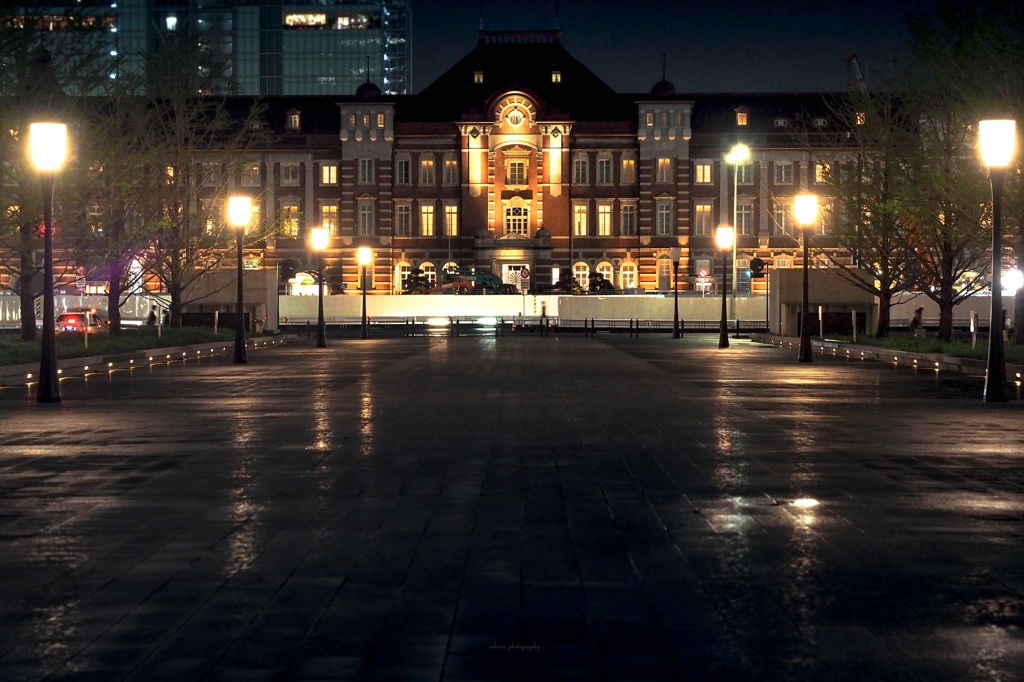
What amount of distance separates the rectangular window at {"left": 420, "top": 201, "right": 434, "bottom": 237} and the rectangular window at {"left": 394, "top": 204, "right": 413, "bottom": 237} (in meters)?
0.82

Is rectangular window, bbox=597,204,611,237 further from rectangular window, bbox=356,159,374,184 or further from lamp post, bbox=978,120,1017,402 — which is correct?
lamp post, bbox=978,120,1017,402

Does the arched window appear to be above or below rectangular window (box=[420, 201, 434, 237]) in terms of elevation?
below

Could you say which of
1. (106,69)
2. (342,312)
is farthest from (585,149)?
(106,69)

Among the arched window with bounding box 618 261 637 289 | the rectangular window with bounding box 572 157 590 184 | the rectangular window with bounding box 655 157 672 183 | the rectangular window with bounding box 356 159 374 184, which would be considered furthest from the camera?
the arched window with bounding box 618 261 637 289

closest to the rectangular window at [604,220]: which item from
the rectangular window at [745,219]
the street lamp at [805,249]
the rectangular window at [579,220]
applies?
the rectangular window at [579,220]

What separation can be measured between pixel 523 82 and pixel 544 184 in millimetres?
7575

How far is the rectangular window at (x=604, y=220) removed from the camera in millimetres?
104500

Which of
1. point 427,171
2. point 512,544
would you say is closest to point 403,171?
point 427,171

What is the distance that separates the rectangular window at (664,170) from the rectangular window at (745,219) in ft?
19.7

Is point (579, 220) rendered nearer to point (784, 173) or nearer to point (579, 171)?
point (579, 171)

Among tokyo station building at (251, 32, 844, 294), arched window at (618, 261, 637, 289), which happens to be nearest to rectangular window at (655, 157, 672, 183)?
tokyo station building at (251, 32, 844, 294)

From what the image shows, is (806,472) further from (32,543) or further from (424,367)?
(424,367)

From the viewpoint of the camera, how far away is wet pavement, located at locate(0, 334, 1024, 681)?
6809 millimetres

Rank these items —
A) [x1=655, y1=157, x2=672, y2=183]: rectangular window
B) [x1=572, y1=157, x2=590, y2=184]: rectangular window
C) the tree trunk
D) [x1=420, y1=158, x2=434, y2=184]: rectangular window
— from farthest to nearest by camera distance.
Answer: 1. [x1=420, y1=158, x2=434, y2=184]: rectangular window
2. [x1=572, y1=157, x2=590, y2=184]: rectangular window
3. [x1=655, y1=157, x2=672, y2=183]: rectangular window
4. the tree trunk
